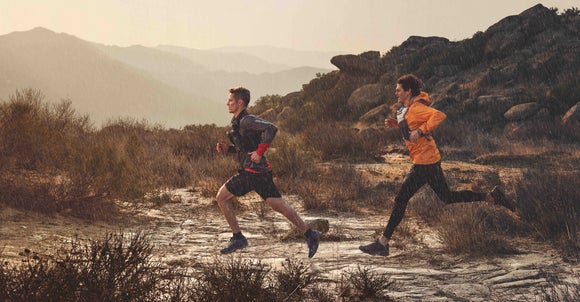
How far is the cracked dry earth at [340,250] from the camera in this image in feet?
14.5

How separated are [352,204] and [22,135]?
18.3ft

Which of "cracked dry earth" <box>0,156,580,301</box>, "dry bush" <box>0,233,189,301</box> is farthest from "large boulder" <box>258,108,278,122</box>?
"dry bush" <box>0,233,189,301</box>

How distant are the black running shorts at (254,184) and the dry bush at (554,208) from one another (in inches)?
119

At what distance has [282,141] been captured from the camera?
11953 millimetres

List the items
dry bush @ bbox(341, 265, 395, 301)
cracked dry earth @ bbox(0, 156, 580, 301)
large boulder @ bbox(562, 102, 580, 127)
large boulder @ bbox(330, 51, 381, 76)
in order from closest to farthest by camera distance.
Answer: dry bush @ bbox(341, 265, 395, 301)
cracked dry earth @ bbox(0, 156, 580, 301)
large boulder @ bbox(562, 102, 580, 127)
large boulder @ bbox(330, 51, 381, 76)

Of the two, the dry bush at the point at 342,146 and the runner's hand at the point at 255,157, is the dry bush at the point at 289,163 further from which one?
the runner's hand at the point at 255,157

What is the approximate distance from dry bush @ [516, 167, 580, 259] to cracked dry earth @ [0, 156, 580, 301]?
0.19 m

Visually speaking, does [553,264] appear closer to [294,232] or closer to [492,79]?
[294,232]

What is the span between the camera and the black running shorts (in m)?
5.30

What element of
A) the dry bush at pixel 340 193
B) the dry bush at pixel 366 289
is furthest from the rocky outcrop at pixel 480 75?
the dry bush at pixel 366 289

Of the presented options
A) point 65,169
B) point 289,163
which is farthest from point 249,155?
point 289,163

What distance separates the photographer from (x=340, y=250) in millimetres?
5875

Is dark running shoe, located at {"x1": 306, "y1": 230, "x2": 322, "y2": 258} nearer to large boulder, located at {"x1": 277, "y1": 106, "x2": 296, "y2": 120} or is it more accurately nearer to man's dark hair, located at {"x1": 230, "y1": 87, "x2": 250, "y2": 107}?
man's dark hair, located at {"x1": 230, "y1": 87, "x2": 250, "y2": 107}

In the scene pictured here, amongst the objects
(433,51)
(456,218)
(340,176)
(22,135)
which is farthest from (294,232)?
(433,51)
